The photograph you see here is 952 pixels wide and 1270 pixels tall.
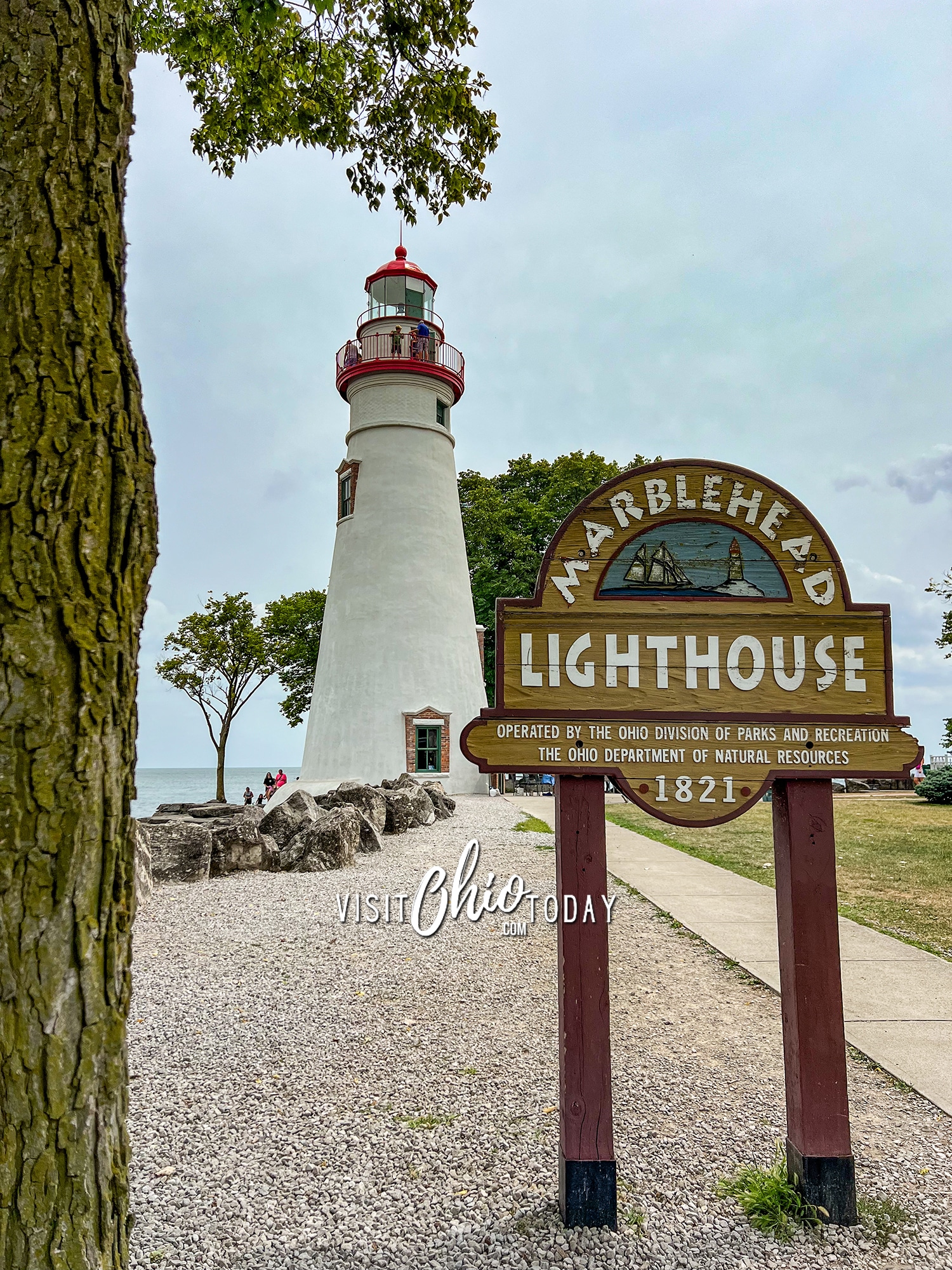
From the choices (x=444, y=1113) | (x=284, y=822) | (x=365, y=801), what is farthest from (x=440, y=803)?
(x=444, y=1113)

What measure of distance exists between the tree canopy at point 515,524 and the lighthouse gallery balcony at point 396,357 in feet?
26.6

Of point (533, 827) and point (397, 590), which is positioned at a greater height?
point (397, 590)

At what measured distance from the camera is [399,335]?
21719 millimetres

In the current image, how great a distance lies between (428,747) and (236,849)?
1083cm

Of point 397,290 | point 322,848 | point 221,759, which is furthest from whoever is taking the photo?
point 221,759

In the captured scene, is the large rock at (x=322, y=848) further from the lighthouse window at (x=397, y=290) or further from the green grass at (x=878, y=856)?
the lighthouse window at (x=397, y=290)

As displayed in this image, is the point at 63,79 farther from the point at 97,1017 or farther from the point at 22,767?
the point at 97,1017

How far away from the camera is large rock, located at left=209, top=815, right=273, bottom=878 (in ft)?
32.0

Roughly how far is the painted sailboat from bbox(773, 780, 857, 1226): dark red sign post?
1.00 meters

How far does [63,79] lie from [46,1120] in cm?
267

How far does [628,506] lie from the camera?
11.5 ft

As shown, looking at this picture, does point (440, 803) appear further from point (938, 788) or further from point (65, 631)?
point (65, 631)

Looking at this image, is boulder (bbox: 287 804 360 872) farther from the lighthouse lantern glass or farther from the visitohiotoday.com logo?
the lighthouse lantern glass

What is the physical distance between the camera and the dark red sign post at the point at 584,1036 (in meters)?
3.06
